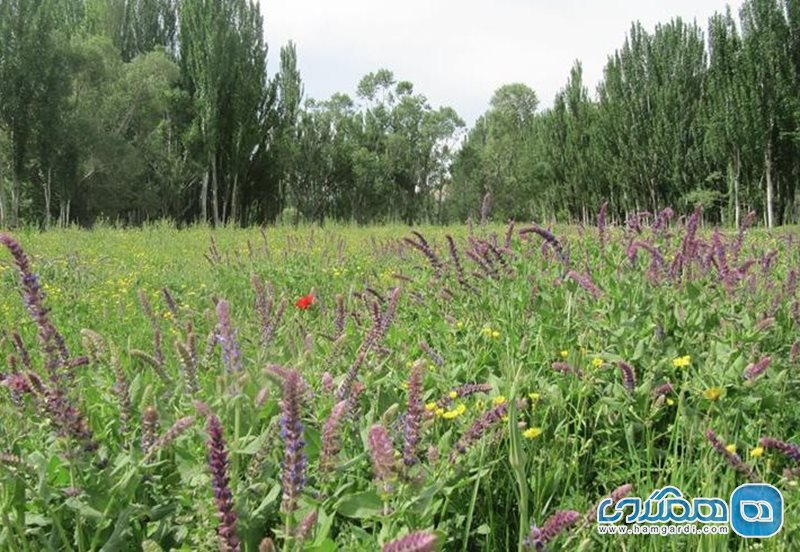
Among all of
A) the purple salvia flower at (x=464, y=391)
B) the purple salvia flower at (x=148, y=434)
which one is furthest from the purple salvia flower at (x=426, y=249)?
the purple salvia flower at (x=148, y=434)

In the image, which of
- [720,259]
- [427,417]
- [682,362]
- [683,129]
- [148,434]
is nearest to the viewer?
[148,434]

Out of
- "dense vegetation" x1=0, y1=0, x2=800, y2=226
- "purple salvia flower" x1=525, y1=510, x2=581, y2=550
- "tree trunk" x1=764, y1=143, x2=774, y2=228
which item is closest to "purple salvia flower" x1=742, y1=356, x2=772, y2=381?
"purple salvia flower" x1=525, y1=510, x2=581, y2=550

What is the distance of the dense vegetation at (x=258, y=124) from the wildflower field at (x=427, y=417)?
1826cm

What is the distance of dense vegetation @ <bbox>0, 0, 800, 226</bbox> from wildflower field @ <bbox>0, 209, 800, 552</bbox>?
18.3 metres

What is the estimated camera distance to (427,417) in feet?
5.07

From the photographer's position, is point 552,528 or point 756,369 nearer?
point 552,528

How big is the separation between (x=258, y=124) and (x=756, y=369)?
31593 mm

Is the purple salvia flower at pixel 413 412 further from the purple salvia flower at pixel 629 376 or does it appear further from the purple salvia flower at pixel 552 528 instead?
the purple salvia flower at pixel 629 376

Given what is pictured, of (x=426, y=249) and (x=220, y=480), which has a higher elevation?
(x=426, y=249)

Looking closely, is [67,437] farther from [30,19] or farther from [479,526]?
[30,19]

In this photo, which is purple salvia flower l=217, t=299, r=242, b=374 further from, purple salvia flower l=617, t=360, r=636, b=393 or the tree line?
the tree line

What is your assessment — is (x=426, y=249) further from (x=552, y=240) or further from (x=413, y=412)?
(x=413, y=412)

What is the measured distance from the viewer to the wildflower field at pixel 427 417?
1266mm

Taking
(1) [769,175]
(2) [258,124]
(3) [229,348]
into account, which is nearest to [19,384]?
(3) [229,348]
